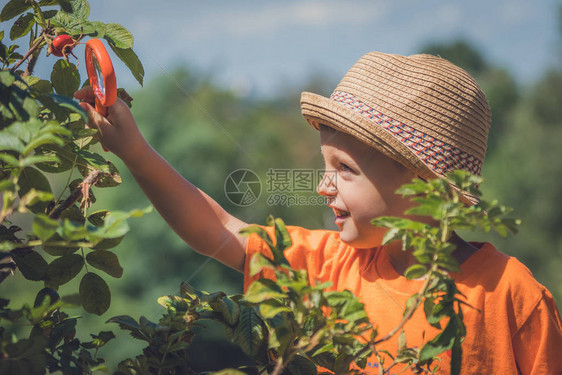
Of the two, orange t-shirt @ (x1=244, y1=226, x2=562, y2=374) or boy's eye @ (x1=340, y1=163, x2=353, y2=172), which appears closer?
orange t-shirt @ (x1=244, y1=226, x2=562, y2=374)

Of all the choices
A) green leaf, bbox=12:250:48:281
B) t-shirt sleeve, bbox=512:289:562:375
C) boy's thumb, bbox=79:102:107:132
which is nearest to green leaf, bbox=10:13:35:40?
boy's thumb, bbox=79:102:107:132

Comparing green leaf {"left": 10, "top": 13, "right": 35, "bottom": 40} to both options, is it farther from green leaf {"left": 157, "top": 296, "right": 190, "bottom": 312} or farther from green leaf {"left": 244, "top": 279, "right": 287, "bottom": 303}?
green leaf {"left": 244, "top": 279, "right": 287, "bottom": 303}

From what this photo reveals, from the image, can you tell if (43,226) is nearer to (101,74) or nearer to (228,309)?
(228,309)

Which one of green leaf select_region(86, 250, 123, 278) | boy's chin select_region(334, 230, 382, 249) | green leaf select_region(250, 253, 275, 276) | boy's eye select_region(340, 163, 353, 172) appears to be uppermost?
green leaf select_region(250, 253, 275, 276)

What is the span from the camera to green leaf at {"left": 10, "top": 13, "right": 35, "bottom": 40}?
2.81 ft

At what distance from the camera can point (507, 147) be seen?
62.4 feet

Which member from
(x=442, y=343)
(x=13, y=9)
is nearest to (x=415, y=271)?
(x=442, y=343)

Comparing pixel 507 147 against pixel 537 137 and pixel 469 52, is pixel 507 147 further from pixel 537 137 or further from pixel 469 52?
pixel 469 52

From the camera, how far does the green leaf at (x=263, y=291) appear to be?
0.54 metres

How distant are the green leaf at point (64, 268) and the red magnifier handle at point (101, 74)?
0.26 meters

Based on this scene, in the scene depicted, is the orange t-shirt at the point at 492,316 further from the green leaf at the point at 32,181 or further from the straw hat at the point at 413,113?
the green leaf at the point at 32,181

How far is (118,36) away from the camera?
2.79ft

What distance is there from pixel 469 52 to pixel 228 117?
16.4 m

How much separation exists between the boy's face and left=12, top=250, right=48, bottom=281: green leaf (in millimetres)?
597
